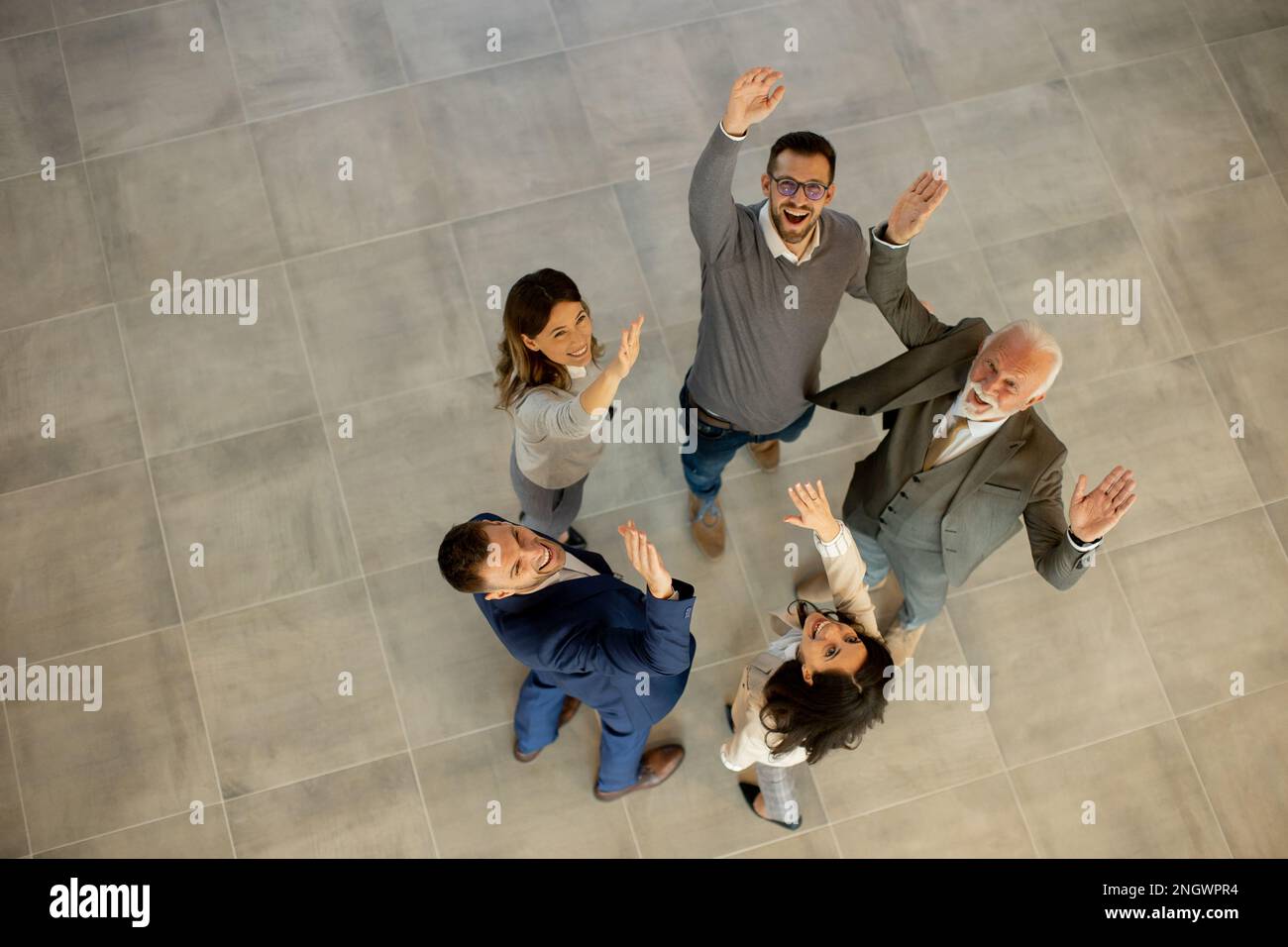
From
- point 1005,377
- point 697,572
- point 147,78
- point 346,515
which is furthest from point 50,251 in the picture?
point 1005,377

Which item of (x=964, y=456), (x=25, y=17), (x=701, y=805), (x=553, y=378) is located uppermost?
(x=25, y=17)

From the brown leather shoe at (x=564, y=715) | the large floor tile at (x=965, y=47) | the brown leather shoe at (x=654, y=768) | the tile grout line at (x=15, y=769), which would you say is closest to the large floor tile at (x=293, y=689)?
the brown leather shoe at (x=564, y=715)

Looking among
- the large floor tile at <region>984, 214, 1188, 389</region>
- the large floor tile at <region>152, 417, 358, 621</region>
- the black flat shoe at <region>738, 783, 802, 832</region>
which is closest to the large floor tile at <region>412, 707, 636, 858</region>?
the black flat shoe at <region>738, 783, 802, 832</region>

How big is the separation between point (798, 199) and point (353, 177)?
2.32 m

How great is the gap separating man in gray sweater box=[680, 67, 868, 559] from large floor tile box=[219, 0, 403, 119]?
2.21 m

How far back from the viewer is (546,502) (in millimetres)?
2994

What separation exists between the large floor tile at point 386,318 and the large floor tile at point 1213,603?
274 centimetres

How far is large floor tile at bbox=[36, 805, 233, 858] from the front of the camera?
3.42 metres

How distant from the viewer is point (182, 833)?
3.44 meters

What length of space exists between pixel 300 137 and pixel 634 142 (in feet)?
4.70

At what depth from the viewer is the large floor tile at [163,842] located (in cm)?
342

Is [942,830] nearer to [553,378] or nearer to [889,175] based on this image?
[553,378]
